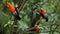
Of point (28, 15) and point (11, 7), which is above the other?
point (11, 7)

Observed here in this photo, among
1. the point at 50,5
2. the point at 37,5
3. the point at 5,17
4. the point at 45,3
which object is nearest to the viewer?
the point at 37,5

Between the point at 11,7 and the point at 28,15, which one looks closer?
the point at 11,7

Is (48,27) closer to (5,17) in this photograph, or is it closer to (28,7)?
(28,7)

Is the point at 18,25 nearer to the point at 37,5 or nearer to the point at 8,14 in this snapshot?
the point at 8,14

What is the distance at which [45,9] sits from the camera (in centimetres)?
356

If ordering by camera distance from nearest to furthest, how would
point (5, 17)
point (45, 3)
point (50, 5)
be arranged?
point (45, 3)
point (5, 17)
point (50, 5)

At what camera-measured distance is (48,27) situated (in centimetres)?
320

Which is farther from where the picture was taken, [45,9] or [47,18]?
[45,9]

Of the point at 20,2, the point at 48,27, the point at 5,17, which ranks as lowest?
the point at 48,27

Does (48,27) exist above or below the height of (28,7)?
below

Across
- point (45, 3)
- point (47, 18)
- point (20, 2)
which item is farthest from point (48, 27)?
point (20, 2)

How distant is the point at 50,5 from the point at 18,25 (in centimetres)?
68

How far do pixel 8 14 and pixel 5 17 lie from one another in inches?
4.0

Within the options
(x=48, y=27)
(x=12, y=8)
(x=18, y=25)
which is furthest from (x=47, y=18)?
(x=12, y=8)
